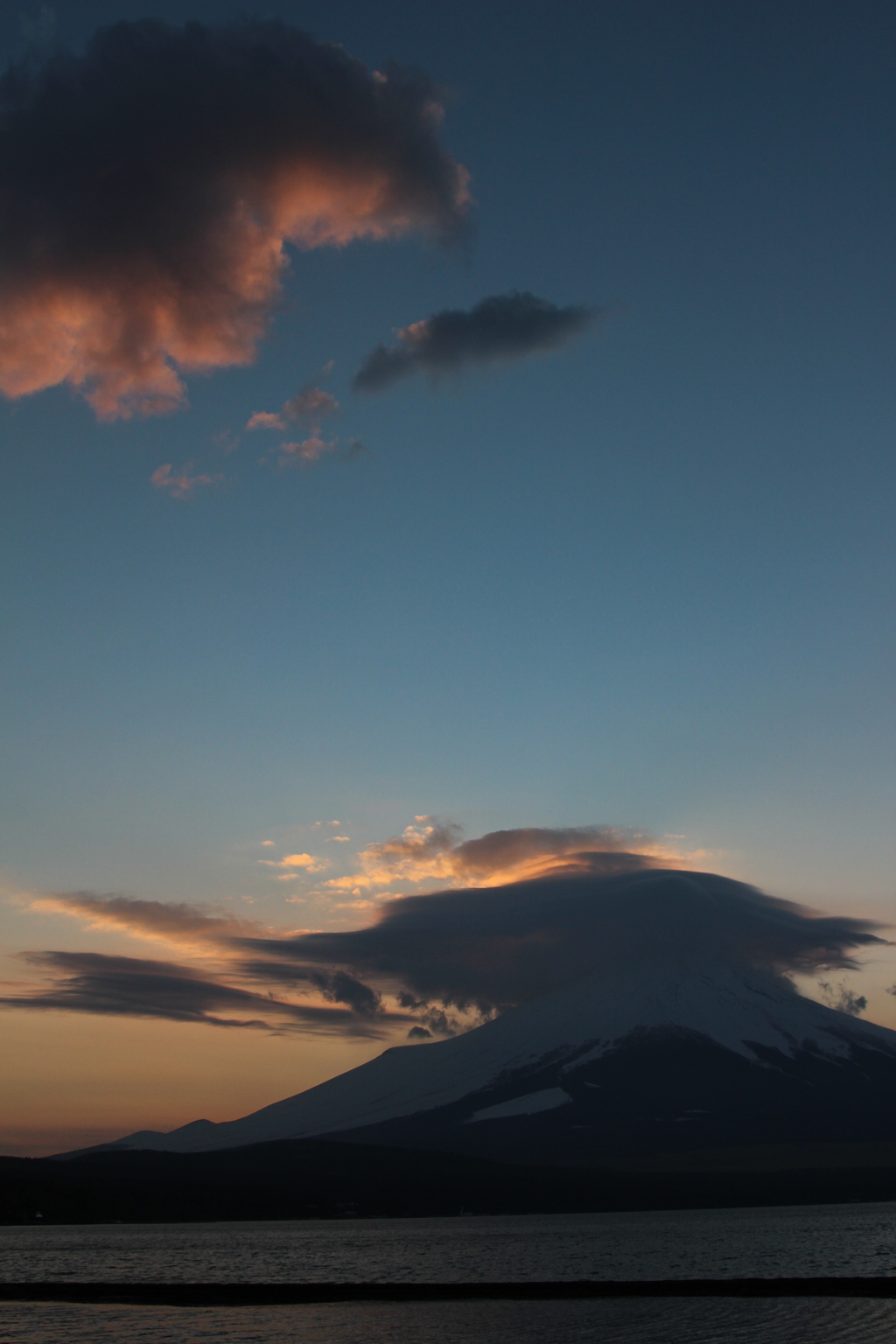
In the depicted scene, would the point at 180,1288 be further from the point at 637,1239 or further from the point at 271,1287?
the point at 637,1239

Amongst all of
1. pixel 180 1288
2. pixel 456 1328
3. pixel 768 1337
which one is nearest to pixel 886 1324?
pixel 768 1337

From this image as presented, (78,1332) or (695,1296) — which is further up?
(78,1332)

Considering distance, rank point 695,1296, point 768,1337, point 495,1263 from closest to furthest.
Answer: point 768,1337 < point 695,1296 < point 495,1263

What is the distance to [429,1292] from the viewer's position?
93.9 meters

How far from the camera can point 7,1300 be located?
9138 centimetres

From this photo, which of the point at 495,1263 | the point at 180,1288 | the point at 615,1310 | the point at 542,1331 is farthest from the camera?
the point at 495,1263

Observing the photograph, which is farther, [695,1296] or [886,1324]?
[695,1296]

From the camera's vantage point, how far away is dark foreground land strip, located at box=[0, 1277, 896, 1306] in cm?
8844

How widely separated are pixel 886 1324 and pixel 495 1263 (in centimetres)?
7374

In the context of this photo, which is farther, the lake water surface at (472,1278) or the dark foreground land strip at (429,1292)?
the dark foreground land strip at (429,1292)

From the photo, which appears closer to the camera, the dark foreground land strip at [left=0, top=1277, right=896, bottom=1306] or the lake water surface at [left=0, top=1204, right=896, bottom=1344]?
the lake water surface at [left=0, top=1204, right=896, bottom=1344]

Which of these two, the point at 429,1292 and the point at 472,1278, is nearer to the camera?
the point at 429,1292

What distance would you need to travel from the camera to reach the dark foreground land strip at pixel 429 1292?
88.4 meters

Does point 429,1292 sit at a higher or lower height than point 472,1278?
higher
